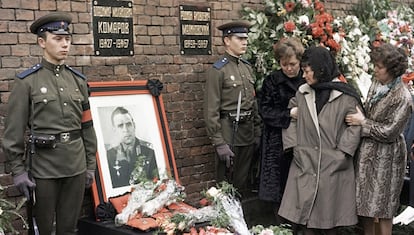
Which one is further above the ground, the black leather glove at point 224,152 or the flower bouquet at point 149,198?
the black leather glove at point 224,152

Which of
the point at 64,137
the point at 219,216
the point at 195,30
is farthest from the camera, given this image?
the point at 195,30

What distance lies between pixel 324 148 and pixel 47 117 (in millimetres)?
1889

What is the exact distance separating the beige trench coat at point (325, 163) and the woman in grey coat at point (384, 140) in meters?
0.08

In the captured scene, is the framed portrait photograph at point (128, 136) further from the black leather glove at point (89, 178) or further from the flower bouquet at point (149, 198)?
the black leather glove at point (89, 178)

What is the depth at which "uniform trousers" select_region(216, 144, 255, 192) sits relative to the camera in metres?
5.06

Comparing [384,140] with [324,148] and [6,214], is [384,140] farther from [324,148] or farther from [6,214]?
[6,214]

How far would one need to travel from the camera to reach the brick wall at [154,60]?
4.02m

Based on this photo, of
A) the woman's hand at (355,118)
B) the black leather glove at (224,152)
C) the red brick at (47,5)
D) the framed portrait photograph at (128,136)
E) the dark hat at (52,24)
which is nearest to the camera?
the dark hat at (52,24)

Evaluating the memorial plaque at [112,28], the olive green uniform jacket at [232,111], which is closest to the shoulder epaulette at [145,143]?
the olive green uniform jacket at [232,111]

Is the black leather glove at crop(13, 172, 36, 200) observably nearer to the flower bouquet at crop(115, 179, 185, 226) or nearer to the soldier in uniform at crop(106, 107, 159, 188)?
the flower bouquet at crop(115, 179, 185, 226)

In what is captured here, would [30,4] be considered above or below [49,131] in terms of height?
above

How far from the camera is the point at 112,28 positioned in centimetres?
466

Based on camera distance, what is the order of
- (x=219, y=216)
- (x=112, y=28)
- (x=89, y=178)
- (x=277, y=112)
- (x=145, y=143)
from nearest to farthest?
(x=219, y=216) < (x=89, y=178) < (x=277, y=112) < (x=112, y=28) < (x=145, y=143)

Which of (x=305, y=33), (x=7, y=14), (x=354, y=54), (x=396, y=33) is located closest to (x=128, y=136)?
(x=7, y=14)
